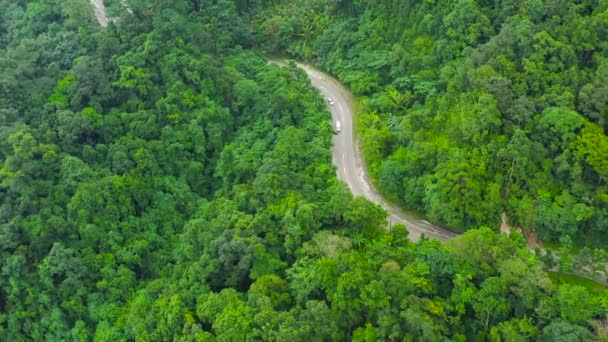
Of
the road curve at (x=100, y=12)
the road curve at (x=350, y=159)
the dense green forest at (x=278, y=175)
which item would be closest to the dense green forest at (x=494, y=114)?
the dense green forest at (x=278, y=175)

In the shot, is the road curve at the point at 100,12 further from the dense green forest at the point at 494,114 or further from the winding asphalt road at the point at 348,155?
the dense green forest at the point at 494,114

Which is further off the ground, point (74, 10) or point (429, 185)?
point (74, 10)

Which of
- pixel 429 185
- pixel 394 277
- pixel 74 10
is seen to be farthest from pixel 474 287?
pixel 74 10

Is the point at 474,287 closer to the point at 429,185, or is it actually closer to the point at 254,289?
the point at 429,185

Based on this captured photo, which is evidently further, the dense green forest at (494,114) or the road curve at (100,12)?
the road curve at (100,12)

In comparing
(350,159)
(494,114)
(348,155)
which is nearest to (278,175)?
(350,159)

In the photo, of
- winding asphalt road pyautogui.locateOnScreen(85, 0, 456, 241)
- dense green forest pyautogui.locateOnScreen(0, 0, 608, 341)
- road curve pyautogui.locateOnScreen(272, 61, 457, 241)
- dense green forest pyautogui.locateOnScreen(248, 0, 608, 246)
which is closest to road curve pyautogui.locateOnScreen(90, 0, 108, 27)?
→ winding asphalt road pyautogui.locateOnScreen(85, 0, 456, 241)
